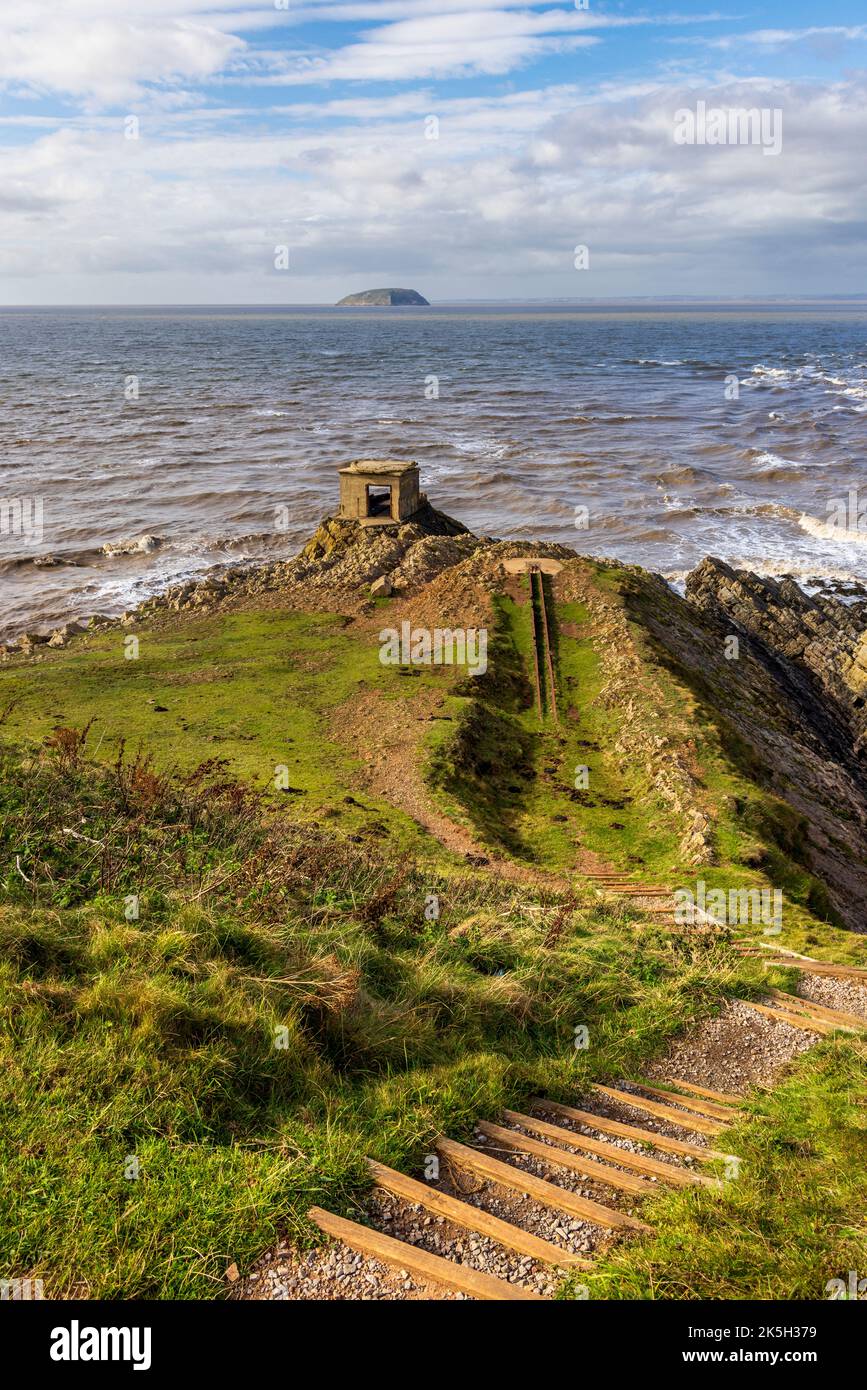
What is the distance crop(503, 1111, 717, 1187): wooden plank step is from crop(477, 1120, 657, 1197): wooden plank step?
0.12 metres

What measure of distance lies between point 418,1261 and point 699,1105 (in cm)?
345

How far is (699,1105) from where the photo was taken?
794cm

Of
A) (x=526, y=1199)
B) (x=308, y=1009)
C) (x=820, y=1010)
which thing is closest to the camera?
(x=526, y=1199)

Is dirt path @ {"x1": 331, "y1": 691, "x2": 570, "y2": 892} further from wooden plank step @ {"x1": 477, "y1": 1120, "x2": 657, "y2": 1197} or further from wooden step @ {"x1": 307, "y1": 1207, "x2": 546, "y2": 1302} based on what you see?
wooden step @ {"x1": 307, "y1": 1207, "x2": 546, "y2": 1302}

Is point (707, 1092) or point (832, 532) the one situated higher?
point (832, 532)

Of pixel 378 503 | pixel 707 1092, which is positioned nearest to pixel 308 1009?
pixel 707 1092

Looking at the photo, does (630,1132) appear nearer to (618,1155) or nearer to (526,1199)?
(618,1155)

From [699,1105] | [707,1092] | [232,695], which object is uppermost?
[232,695]

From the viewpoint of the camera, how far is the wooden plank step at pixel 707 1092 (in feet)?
26.5

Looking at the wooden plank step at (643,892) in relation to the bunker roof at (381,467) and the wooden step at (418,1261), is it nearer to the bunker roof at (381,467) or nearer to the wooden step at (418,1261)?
the wooden step at (418,1261)

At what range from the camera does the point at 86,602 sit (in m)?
39.0

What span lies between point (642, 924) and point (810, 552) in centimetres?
3938

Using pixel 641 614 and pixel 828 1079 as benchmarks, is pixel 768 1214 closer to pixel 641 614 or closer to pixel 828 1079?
pixel 828 1079

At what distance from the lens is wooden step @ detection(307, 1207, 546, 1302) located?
5250 mm
